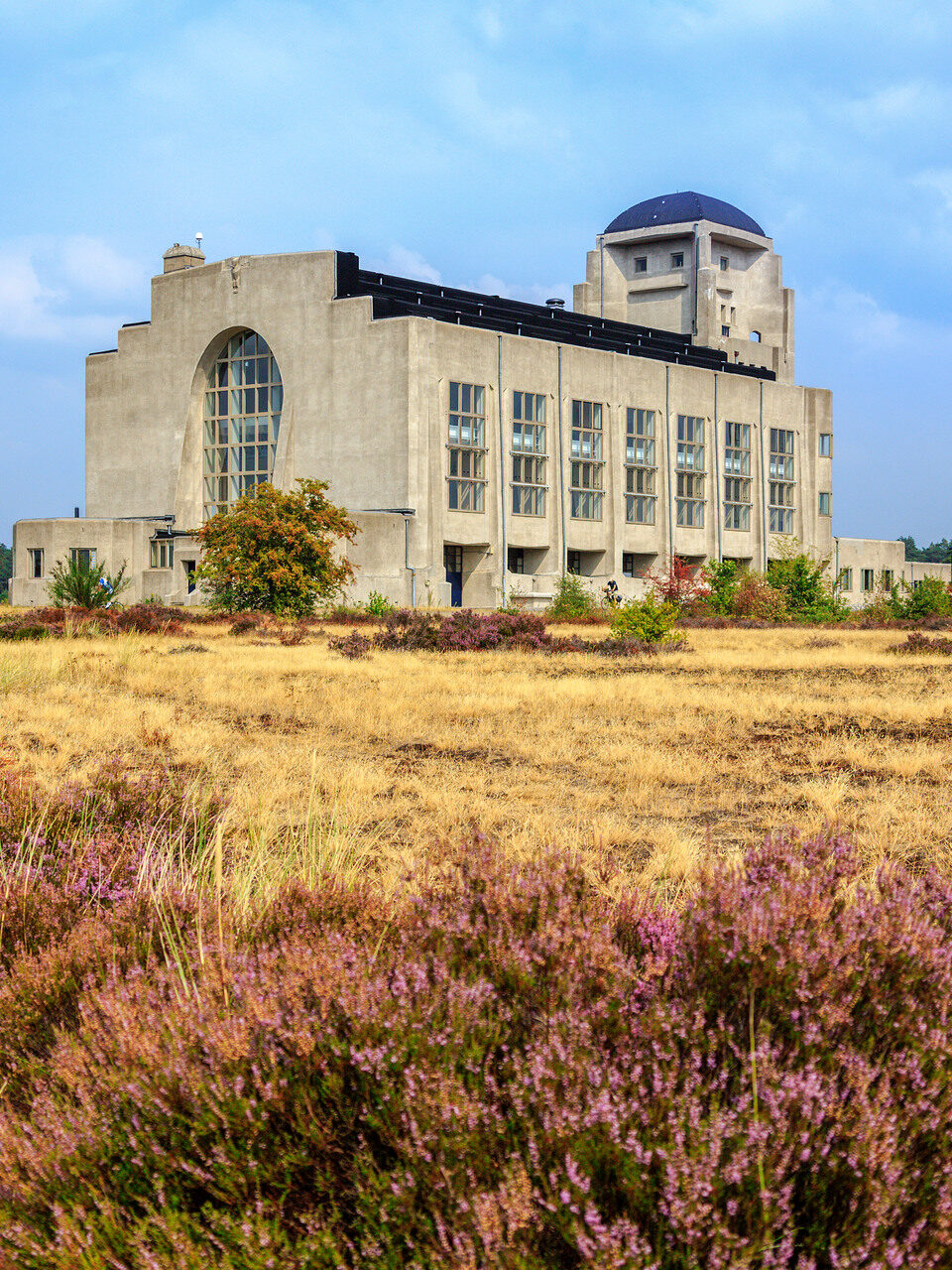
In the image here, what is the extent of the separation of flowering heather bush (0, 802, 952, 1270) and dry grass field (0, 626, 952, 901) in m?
1.86

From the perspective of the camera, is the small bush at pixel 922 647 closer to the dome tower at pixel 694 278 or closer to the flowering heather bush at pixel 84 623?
the flowering heather bush at pixel 84 623

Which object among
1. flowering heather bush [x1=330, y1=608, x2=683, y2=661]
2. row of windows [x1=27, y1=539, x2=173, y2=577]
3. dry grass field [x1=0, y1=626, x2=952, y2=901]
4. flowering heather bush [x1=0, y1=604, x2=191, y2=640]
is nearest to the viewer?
dry grass field [x1=0, y1=626, x2=952, y2=901]

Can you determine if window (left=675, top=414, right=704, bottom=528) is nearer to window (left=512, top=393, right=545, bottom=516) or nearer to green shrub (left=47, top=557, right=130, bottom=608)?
window (left=512, top=393, right=545, bottom=516)

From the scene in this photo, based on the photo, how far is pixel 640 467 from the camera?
228 ft

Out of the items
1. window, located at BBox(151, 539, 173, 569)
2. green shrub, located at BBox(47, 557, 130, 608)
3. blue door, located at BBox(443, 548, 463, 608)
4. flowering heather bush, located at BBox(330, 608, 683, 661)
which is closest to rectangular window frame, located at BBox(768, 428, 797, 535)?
blue door, located at BBox(443, 548, 463, 608)

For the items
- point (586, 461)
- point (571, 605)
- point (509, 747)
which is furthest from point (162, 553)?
point (509, 747)

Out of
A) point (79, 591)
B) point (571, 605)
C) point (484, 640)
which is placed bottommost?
point (484, 640)

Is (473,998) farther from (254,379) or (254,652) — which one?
(254,379)

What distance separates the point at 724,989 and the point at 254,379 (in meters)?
66.1

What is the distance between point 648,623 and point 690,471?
4826 cm

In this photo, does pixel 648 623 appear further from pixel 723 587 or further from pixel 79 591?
pixel 723 587

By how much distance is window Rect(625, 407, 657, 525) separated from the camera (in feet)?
226

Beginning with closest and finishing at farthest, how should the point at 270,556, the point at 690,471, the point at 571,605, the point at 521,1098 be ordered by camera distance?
1. the point at 521,1098
2. the point at 270,556
3. the point at 571,605
4. the point at 690,471

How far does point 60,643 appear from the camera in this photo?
21688 millimetres
